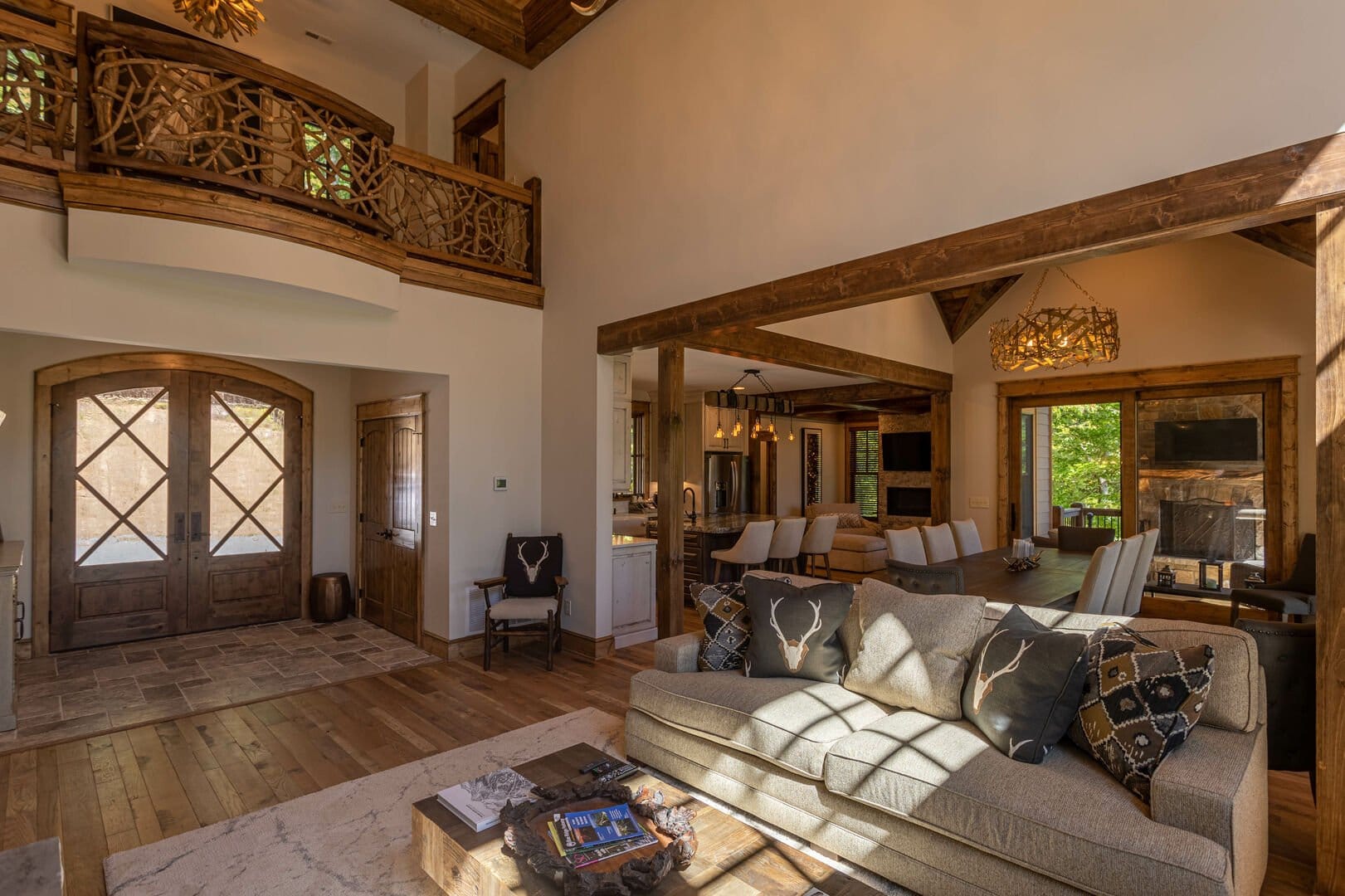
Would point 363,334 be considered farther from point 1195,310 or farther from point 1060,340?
point 1195,310

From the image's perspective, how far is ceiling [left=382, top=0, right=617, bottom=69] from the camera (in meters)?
5.77

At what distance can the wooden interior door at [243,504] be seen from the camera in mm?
6176

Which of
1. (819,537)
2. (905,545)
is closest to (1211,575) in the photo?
(905,545)

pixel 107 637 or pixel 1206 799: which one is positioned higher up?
pixel 1206 799

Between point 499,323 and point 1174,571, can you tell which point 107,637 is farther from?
point 1174,571

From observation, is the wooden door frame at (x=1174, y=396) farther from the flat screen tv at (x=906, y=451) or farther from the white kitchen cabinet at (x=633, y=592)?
the white kitchen cabinet at (x=633, y=592)

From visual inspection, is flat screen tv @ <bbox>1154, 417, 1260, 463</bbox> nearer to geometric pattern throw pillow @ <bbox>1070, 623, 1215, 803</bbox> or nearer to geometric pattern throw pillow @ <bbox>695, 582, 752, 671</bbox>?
geometric pattern throw pillow @ <bbox>1070, 623, 1215, 803</bbox>

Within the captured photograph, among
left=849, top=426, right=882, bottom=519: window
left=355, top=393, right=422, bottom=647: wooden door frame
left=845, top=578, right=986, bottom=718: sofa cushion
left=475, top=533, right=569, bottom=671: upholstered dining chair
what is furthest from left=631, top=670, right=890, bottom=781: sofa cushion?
left=849, top=426, right=882, bottom=519: window

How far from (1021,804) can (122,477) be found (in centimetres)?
688

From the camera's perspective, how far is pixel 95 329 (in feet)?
13.0

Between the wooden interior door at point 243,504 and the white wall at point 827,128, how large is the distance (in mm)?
2795

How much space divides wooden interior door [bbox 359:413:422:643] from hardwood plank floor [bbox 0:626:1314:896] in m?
1.07

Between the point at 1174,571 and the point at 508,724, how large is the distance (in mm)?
6485

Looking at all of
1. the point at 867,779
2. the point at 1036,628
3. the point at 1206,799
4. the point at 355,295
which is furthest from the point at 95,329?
the point at 1206,799
